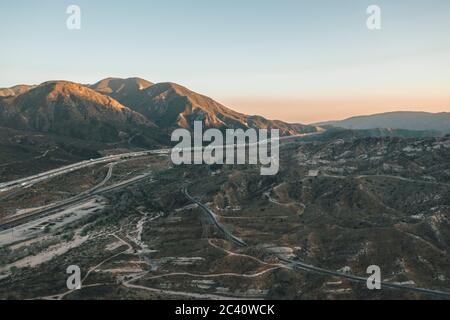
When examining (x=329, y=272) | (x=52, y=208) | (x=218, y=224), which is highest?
(x=52, y=208)

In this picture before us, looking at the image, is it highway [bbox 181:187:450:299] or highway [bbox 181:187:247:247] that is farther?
highway [bbox 181:187:247:247]

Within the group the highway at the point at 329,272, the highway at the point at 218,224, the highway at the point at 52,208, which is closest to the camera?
the highway at the point at 329,272

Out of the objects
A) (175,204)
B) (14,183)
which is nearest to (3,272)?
(175,204)

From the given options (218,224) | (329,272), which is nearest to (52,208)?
(218,224)

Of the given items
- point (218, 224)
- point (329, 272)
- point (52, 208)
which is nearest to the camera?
point (329, 272)

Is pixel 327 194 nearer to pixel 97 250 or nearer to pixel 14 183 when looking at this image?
pixel 97 250

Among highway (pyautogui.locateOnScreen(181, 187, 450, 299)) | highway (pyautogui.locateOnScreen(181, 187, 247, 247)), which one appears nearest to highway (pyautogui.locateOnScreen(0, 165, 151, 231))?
highway (pyautogui.locateOnScreen(181, 187, 247, 247))

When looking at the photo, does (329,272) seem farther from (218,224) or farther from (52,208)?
(52,208)

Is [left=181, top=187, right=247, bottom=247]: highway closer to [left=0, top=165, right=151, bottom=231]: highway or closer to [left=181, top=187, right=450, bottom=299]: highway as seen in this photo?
[left=181, top=187, right=450, bottom=299]: highway

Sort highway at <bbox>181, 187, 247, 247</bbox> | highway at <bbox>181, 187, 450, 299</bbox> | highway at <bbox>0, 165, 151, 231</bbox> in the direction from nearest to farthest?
highway at <bbox>181, 187, 450, 299</bbox>, highway at <bbox>181, 187, 247, 247</bbox>, highway at <bbox>0, 165, 151, 231</bbox>

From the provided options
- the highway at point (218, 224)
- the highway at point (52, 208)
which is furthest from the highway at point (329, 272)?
the highway at point (52, 208)

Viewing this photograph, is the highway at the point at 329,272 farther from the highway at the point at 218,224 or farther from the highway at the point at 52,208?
the highway at the point at 52,208
